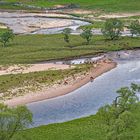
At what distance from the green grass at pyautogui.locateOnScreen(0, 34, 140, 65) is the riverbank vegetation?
163 ft

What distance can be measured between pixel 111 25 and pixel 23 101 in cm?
6049

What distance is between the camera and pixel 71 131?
2694 inches

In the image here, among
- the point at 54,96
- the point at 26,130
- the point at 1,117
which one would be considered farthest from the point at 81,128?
the point at 54,96

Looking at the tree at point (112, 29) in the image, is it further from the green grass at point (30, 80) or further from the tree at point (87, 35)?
the green grass at point (30, 80)

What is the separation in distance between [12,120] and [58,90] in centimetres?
3871

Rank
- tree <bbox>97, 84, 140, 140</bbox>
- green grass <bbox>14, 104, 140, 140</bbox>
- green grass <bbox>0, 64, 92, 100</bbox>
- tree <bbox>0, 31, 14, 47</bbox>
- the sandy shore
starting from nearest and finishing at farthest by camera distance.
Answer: tree <bbox>97, 84, 140, 140</bbox>, green grass <bbox>14, 104, 140, 140</bbox>, the sandy shore, green grass <bbox>0, 64, 92, 100</bbox>, tree <bbox>0, 31, 14, 47</bbox>

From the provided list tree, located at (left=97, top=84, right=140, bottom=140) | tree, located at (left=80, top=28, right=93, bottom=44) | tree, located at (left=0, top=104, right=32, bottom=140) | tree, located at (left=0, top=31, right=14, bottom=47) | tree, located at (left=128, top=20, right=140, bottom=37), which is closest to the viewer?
tree, located at (left=97, top=84, right=140, bottom=140)

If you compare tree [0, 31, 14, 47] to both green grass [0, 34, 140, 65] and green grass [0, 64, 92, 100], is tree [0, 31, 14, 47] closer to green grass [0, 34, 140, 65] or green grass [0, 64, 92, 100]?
green grass [0, 34, 140, 65]

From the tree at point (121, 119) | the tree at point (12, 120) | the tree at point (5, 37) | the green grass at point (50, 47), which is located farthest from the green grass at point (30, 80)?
the tree at point (12, 120)

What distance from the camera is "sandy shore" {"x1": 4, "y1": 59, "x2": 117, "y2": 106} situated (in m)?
87.6

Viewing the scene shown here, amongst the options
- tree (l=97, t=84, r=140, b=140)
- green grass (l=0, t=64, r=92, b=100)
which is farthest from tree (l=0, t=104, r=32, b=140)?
green grass (l=0, t=64, r=92, b=100)

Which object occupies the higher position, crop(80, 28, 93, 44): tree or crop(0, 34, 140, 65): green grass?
crop(80, 28, 93, 44): tree

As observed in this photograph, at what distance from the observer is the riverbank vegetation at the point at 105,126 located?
184 feet

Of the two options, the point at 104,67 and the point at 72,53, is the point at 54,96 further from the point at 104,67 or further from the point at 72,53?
the point at 72,53
